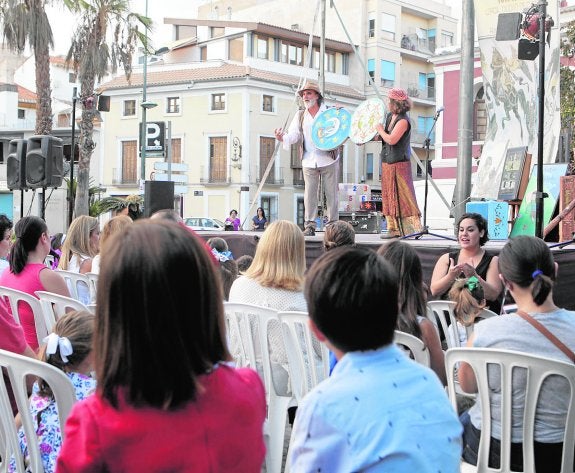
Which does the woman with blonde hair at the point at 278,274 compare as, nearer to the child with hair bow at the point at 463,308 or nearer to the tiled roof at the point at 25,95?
the child with hair bow at the point at 463,308

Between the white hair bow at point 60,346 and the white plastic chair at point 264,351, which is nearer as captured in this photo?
the white hair bow at point 60,346

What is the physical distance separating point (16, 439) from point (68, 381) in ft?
1.24

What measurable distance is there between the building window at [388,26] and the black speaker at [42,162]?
36.7m

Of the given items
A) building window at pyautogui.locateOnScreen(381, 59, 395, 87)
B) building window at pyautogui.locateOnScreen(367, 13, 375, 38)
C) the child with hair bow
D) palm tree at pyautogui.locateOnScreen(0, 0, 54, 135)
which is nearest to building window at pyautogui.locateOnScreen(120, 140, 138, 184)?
building window at pyautogui.locateOnScreen(381, 59, 395, 87)

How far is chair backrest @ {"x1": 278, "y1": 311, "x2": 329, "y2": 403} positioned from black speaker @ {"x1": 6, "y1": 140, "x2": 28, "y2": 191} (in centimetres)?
787

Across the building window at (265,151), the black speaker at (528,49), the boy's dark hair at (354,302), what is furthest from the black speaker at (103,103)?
the building window at (265,151)

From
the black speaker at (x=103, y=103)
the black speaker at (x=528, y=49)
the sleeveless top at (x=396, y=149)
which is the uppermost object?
the black speaker at (x=103, y=103)

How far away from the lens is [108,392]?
4.96 feet

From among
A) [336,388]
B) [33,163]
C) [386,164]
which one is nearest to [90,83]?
[33,163]

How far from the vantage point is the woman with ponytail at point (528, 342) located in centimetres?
269

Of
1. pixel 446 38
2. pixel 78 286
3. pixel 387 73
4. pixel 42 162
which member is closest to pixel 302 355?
pixel 78 286

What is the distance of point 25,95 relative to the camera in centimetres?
4534

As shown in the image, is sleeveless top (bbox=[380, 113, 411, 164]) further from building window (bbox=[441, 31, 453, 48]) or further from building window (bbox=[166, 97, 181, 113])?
building window (bbox=[441, 31, 453, 48])

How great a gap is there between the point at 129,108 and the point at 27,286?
3739 cm
